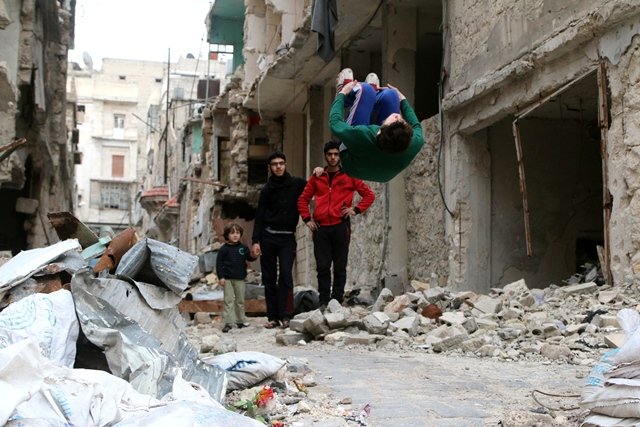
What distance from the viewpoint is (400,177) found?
1166cm

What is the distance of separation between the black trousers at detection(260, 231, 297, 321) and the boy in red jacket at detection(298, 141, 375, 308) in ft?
1.10

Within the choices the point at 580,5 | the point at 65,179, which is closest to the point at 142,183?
the point at 65,179

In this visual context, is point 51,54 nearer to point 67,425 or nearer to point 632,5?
A: point 632,5

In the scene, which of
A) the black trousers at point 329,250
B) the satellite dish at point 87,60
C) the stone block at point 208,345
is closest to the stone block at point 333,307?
the black trousers at point 329,250

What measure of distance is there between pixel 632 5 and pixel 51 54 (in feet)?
56.2

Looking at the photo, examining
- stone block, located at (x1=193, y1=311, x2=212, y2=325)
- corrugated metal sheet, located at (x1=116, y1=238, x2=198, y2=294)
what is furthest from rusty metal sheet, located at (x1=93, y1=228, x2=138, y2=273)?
stone block, located at (x1=193, y1=311, x2=212, y2=325)

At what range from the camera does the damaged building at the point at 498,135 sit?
23.6 feet

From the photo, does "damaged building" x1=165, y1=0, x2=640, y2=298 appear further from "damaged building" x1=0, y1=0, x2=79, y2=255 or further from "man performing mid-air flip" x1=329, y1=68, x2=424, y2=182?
"damaged building" x1=0, y1=0, x2=79, y2=255

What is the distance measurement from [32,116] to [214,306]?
346 inches

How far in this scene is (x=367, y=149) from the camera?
20.0 feet

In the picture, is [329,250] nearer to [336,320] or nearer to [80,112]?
[336,320]

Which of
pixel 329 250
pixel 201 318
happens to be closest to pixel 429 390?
pixel 329 250

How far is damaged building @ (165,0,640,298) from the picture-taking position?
7188 millimetres

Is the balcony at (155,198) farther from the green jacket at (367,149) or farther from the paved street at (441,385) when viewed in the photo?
the paved street at (441,385)
